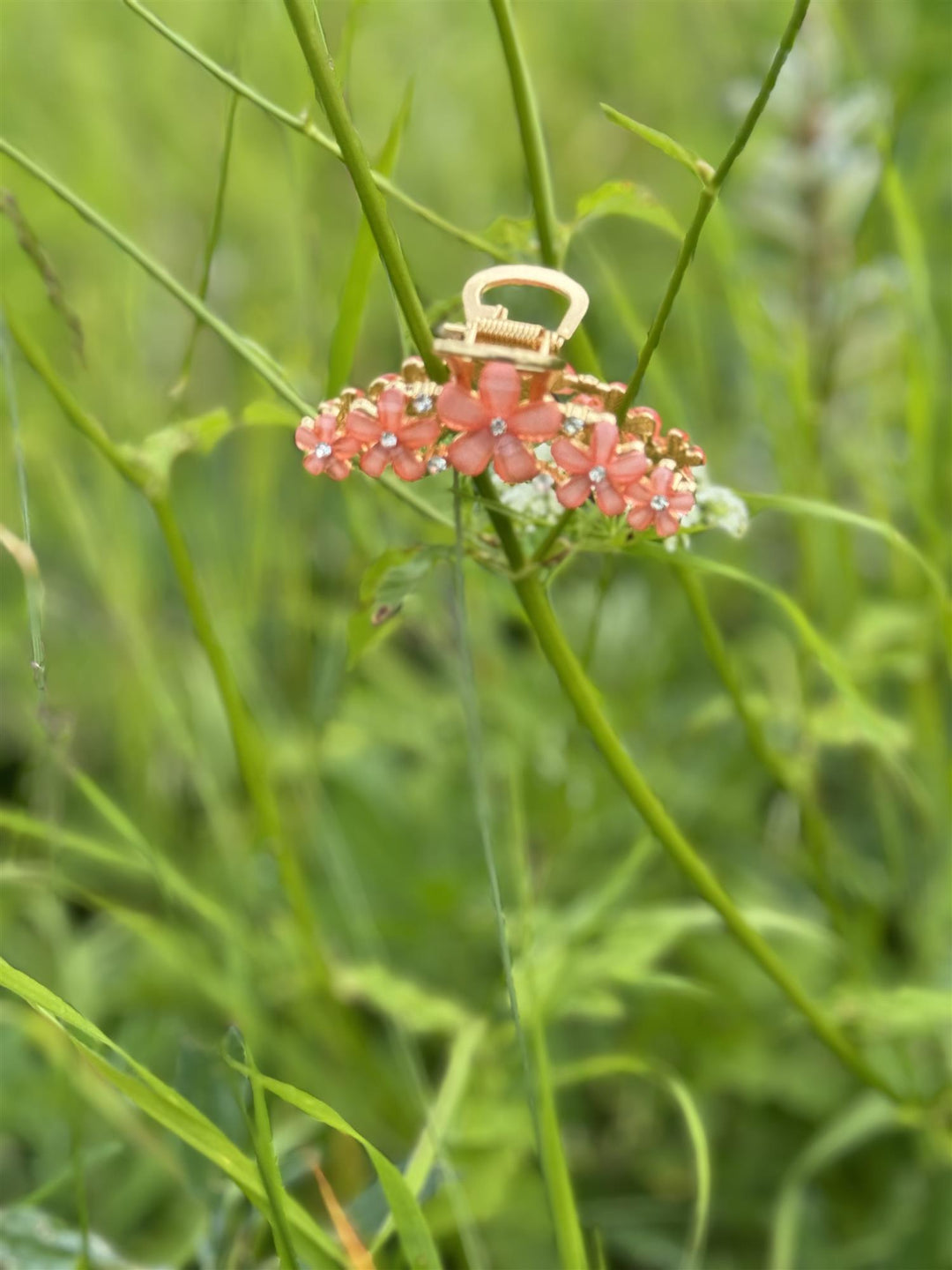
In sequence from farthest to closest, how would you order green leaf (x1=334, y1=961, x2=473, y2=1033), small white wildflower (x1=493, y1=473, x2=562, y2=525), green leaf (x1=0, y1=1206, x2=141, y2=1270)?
green leaf (x1=334, y1=961, x2=473, y2=1033) < green leaf (x1=0, y1=1206, x2=141, y2=1270) < small white wildflower (x1=493, y1=473, x2=562, y2=525)

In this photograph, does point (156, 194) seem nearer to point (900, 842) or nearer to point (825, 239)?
point (825, 239)

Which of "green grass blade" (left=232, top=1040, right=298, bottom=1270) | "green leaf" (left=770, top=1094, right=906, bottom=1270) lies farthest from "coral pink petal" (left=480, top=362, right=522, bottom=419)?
"green leaf" (left=770, top=1094, right=906, bottom=1270)

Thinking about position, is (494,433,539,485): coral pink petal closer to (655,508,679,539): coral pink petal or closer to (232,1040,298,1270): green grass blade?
(655,508,679,539): coral pink petal

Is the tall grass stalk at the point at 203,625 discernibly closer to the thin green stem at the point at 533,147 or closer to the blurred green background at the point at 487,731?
the blurred green background at the point at 487,731

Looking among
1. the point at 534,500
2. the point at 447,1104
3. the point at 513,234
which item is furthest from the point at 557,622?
the point at 447,1104

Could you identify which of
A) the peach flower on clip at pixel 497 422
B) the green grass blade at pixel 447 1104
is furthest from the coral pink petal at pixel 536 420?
the green grass blade at pixel 447 1104

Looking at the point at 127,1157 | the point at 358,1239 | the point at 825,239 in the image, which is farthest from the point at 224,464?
the point at 358,1239
